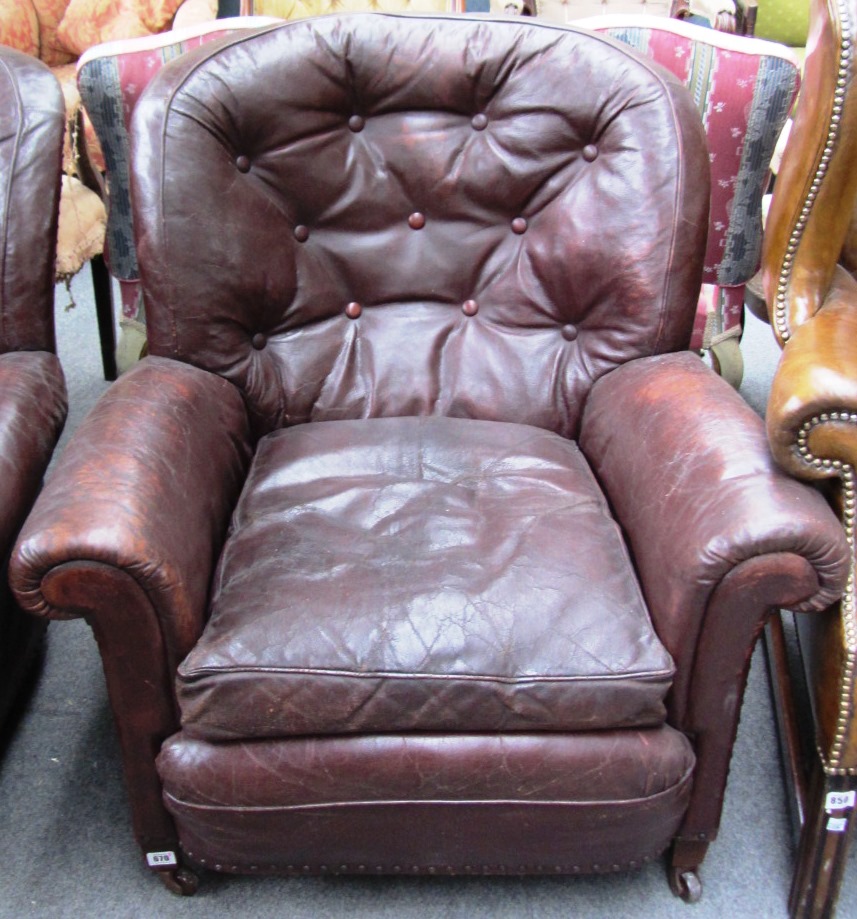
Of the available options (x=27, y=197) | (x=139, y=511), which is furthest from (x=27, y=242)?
(x=139, y=511)

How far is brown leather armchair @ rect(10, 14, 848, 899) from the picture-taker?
3.58 ft

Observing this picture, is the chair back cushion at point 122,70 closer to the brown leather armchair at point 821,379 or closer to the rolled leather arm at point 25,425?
the rolled leather arm at point 25,425

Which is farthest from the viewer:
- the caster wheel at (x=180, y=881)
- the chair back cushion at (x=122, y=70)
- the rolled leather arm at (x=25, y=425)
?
the chair back cushion at (x=122, y=70)

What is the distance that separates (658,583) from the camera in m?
1.15

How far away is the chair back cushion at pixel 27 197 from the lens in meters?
1.40

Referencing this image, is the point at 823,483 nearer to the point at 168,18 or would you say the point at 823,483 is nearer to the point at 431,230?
the point at 431,230

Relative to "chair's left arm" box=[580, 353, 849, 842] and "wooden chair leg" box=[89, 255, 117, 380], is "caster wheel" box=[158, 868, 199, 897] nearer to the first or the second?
"chair's left arm" box=[580, 353, 849, 842]

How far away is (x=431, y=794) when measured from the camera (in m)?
1.13

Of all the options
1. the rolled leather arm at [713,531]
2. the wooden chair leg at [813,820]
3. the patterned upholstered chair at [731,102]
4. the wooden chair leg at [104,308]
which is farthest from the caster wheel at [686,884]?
the wooden chair leg at [104,308]

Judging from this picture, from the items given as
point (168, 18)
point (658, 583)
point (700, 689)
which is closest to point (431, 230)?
point (658, 583)

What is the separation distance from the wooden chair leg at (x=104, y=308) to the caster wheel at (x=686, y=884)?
182cm

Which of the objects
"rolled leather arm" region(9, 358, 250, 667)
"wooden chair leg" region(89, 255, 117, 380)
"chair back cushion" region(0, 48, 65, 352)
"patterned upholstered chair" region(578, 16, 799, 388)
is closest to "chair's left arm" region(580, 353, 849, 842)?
"rolled leather arm" region(9, 358, 250, 667)

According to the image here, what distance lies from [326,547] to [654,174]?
710 millimetres

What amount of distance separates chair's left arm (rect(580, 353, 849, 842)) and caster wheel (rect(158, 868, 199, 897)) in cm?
65
